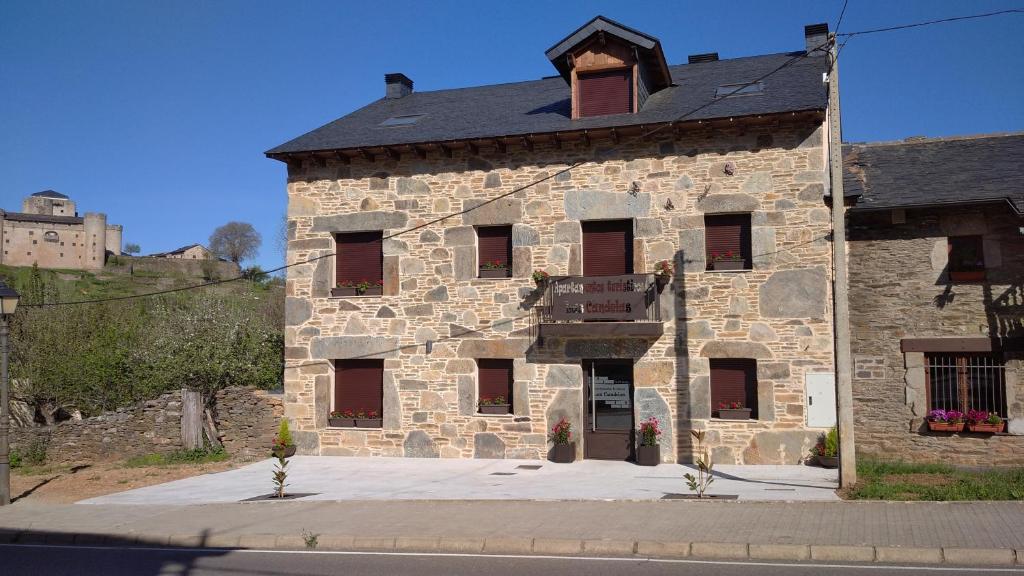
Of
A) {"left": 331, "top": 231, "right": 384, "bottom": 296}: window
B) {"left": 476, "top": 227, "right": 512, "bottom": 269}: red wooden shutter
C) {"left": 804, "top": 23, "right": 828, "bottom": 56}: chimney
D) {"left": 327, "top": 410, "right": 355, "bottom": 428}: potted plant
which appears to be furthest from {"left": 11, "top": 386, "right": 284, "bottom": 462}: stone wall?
{"left": 804, "top": 23, "right": 828, "bottom": 56}: chimney

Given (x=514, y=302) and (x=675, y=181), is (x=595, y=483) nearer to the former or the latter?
(x=514, y=302)

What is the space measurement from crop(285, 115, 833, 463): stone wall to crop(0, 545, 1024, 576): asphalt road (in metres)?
7.64

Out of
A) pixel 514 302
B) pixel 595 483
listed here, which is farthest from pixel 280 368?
pixel 595 483

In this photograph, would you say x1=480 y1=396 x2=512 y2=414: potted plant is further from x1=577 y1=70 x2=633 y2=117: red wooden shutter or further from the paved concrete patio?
x1=577 y1=70 x2=633 y2=117: red wooden shutter

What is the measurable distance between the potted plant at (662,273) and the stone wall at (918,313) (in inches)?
139

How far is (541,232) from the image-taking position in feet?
55.4

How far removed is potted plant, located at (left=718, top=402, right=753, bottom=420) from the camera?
1552 centimetres

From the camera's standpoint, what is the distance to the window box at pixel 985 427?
1467cm

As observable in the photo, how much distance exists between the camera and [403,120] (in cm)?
1939

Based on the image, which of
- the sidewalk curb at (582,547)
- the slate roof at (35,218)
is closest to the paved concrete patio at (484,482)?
the sidewalk curb at (582,547)

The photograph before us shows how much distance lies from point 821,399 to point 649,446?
3.21 meters

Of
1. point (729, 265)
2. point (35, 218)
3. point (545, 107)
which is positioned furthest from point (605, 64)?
point (35, 218)

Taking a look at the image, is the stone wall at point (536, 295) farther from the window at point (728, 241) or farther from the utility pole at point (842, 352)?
the utility pole at point (842, 352)

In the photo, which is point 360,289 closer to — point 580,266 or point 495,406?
point 495,406
